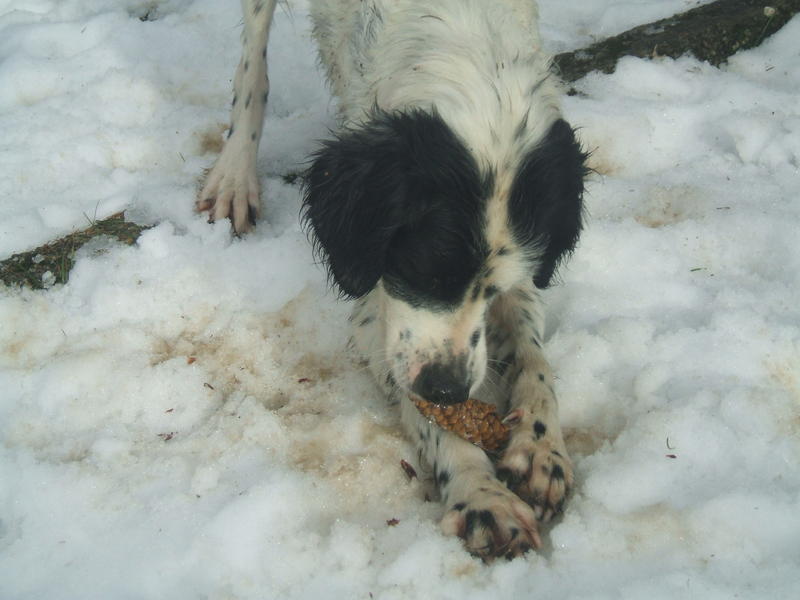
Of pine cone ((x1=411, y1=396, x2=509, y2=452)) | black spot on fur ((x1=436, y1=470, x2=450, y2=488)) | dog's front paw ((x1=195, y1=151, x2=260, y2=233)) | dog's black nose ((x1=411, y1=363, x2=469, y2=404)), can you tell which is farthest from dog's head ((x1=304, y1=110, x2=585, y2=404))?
dog's front paw ((x1=195, y1=151, x2=260, y2=233))

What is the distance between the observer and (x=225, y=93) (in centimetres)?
422

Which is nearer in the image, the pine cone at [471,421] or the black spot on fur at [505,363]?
the pine cone at [471,421]

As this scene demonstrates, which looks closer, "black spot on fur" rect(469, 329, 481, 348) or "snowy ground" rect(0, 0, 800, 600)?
"snowy ground" rect(0, 0, 800, 600)

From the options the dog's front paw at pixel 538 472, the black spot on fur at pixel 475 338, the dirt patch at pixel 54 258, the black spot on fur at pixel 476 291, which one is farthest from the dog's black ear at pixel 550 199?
the dirt patch at pixel 54 258

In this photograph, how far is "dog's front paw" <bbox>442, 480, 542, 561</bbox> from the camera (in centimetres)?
205

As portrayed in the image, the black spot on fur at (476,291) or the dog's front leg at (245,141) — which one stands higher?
the black spot on fur at (476,291)

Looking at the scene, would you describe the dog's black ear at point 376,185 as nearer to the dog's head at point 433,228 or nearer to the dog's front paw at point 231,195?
the dog's head at point 433,228

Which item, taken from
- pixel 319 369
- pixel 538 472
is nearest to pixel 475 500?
pixel 538 472

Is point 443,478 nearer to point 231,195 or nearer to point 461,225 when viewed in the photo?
point 461,225

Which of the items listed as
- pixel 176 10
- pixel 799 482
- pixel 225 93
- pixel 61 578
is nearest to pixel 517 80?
pixel 799 482

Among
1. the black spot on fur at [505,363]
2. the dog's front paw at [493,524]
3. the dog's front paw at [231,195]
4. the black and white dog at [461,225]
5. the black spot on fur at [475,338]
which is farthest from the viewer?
the dog's front paw at [231,195]

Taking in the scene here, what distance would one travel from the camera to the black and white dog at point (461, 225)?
2211 mm

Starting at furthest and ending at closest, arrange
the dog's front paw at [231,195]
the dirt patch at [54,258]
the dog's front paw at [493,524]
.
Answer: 1. the dog's front paw at [231,195]
2. the dirt patch at [54,258]
3. the dog's front paw at [493,524]

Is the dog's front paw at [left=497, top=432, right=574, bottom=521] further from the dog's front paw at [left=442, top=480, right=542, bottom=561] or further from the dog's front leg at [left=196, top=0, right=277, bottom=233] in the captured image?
the dog's front leg at [left=196, top=0, right=277, bottom=233]
